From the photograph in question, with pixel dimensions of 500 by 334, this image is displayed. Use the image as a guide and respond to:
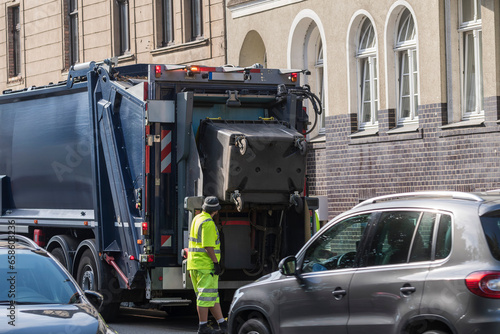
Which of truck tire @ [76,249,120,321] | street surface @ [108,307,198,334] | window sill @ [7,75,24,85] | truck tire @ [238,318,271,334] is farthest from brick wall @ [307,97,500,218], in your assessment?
window sill @ [7,75,24,85]

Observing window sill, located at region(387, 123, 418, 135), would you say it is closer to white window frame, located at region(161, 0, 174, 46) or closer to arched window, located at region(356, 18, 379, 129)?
arched window, located at region(356, 18, 379, 129)

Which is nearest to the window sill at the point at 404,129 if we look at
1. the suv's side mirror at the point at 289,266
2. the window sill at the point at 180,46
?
the window sill at the point at 180,46

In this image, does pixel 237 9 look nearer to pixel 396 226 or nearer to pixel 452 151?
pixel 452 151

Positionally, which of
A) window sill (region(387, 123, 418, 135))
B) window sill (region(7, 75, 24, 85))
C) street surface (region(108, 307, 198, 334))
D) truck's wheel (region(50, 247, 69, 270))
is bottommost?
street surface (region(108, 307, 198, 334))

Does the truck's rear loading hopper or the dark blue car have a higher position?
the truck's rear loading hopper

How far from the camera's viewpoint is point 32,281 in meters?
8.40

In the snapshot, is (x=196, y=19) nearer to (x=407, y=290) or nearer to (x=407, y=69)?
(x=407, y=69)

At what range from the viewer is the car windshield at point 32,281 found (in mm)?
8164

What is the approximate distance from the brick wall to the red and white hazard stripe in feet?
18.6

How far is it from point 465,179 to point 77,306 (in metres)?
9.75

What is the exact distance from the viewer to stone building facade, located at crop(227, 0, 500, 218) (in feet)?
54.2

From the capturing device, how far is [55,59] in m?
28.6

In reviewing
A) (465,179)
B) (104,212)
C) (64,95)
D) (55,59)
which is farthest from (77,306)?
(55,59)

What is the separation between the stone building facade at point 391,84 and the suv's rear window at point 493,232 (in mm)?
9007
